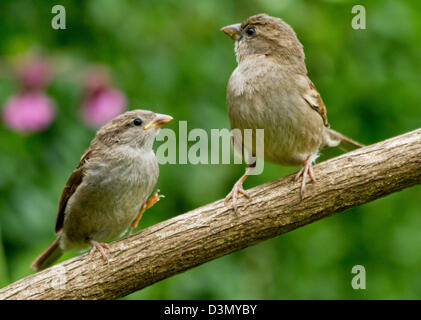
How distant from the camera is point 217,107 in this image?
5.57 metres

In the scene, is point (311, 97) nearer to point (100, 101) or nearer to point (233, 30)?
point (233, 30)

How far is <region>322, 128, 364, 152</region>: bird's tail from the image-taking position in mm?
4750

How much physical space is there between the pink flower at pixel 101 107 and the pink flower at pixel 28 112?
289 mm

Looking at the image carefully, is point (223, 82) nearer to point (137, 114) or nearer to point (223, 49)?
point (223, 49)

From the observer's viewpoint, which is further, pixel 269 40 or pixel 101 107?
pixel 101 107

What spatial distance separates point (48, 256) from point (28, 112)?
42.4 inches

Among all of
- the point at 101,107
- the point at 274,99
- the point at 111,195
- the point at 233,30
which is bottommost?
the point at 111,195

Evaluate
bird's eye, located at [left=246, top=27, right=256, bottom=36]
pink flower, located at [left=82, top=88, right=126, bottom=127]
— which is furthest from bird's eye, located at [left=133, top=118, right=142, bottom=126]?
bird's eye, located at [left=246, top=27, right=256, bottom=36]

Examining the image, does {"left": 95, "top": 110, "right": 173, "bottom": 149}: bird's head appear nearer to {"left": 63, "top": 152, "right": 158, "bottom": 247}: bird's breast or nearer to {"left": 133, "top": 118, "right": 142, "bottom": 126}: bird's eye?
{"left": 133, "top": 118, "right": 142, "bottom": 126}: bird's eye

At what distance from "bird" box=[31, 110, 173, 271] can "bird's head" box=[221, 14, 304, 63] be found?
0.77 m

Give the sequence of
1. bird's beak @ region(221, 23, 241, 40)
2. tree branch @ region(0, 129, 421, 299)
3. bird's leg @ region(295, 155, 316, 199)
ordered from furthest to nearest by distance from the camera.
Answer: bird's beak @ region(221, 23, 241, 40) → bird's leg @ region(295, 155, 316, 199) → tree branch @ region(0, 129, 421, 299)

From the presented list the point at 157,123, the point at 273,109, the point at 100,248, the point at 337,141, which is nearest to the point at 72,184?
the point at 100,248

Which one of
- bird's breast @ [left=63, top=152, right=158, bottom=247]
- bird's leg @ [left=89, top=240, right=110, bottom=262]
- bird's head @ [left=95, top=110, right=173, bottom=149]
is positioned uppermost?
bird's head @ [left=95, top=110, right=173, bottom=149]

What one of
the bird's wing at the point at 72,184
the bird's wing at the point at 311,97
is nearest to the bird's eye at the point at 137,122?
the bird's wing at the point at 72,184
